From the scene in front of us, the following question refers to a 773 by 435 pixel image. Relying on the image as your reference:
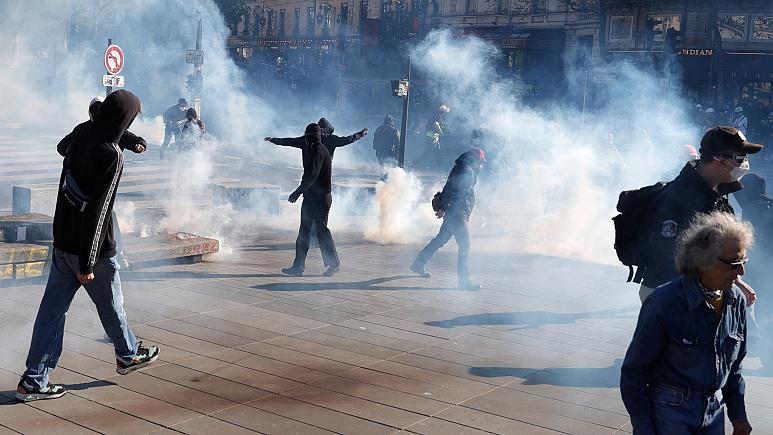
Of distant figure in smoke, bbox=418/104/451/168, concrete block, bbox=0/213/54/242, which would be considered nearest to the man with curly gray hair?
concrete block, bbox=0/213/54/242

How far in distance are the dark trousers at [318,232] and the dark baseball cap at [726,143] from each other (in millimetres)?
5550

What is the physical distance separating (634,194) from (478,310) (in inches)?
134

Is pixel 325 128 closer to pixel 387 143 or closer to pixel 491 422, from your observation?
pixel 491 422

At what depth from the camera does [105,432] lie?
4688 mm

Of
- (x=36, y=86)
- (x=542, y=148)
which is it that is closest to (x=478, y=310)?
(x=542, y=148)

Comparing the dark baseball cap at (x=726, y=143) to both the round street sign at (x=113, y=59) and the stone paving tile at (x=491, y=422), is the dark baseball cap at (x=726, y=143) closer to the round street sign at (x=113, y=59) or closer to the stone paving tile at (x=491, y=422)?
the stone paving tile at (x=491, y=422)

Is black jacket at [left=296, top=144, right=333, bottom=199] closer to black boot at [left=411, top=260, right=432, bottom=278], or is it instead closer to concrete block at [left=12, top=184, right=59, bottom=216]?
black boot at [left=411, top=260, right=432, bottom=278]

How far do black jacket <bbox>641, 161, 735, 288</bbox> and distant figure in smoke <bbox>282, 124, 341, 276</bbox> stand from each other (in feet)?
17.2

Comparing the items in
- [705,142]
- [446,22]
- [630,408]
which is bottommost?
[630,408]

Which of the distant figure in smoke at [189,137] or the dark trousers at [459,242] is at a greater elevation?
the distant figure in smoke at [189,137]

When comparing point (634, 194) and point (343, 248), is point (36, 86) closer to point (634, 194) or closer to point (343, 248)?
point (343, 248)

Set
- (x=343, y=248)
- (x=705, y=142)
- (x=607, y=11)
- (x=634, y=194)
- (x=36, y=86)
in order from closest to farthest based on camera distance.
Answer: (x=705, y=142)
(x=634, y=194)
(x=343, y=248)
(x=607, y=11)
(x=36, y=86)

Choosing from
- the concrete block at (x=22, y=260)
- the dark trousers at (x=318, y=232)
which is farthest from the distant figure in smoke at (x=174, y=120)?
the concrete block at (x=22, y=260)

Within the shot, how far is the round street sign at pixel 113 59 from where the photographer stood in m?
15.8
